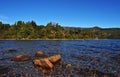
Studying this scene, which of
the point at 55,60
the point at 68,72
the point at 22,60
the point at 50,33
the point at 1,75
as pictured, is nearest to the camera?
the point at 1,75

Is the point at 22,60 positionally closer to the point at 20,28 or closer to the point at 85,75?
the point at 85,75

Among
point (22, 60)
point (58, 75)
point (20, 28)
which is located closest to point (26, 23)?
point (20, 28)

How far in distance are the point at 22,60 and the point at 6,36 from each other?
156 m

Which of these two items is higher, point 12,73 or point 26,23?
point 26,23

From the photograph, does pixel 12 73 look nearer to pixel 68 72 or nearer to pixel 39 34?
pixel 68 72

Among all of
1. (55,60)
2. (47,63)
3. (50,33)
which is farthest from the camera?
(50,33)

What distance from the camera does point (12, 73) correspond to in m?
20.1

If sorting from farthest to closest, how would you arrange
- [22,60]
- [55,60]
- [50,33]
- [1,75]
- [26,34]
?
[50,33], [26,34], [22,60], [55,60], [1,75]

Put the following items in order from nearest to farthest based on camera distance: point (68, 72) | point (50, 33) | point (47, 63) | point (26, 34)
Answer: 1. point (68, 72)
2. point (47, 63)
3. point (26, 34)
4. point (50, 33)

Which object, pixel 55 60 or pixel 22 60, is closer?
pixel 55 60

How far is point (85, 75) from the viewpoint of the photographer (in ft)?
64.3

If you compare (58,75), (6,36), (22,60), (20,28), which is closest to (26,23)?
(20,28)

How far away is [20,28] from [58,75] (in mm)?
163225

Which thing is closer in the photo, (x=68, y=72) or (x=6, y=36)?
(x=68, y=72)
